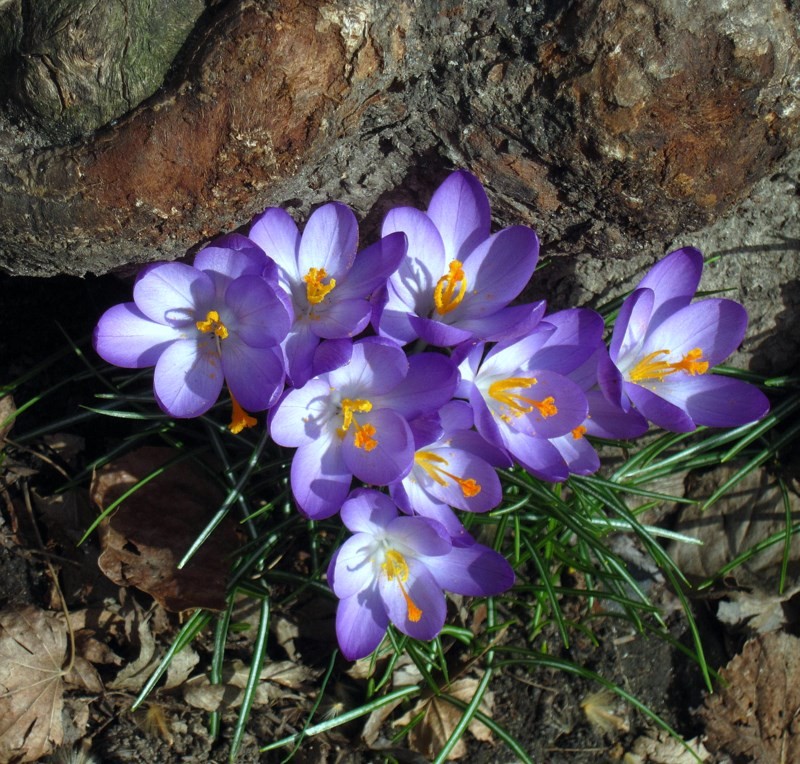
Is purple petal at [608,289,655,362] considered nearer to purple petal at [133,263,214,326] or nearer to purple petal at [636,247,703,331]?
purple petal at [636,247,703,331]

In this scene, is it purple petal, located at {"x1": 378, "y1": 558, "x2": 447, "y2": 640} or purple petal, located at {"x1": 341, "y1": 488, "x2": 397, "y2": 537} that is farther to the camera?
purple petal, located at {"x1": 378, "y1": 558, "x2": 447, "y2": 640}

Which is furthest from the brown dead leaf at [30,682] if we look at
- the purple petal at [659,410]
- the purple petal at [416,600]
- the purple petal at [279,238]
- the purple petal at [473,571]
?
the purple petal at [659,410]

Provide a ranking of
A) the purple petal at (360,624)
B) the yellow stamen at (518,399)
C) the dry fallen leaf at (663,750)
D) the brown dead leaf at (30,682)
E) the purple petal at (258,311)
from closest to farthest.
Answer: the purple petal at (258,311)
the yellow stamen at (518,399)
the purple petal at (360,624)
the brown dead leaf at (30,682)
the dry fallen leaf at (663,750)

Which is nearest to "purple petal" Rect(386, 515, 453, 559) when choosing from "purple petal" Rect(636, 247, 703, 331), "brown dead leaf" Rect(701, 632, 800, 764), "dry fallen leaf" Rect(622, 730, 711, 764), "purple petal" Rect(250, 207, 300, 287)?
"purple petal" Rect(250, 207, 300, 287)

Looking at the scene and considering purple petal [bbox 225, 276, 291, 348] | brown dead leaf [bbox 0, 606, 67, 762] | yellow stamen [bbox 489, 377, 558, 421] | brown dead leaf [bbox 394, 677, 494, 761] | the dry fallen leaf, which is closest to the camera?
purple petal [bbox 225, 276, 291, 348]

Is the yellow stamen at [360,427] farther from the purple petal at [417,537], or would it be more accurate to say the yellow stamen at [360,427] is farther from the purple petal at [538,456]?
the purple petal at [538,456]

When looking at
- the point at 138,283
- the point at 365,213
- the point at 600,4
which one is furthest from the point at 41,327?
the point at 600,4
